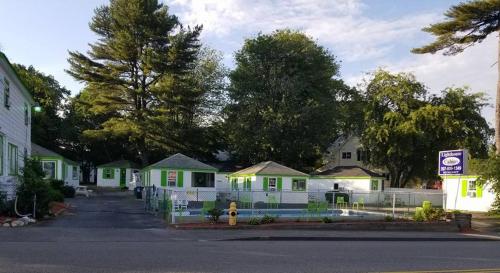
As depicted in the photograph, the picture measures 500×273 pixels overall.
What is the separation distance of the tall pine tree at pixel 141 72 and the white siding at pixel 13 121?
28583 mm

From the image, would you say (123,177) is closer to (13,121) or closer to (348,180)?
(348,180)

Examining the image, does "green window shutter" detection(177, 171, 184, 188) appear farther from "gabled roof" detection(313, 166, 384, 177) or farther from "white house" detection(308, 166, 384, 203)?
"gabled roof" detection(313, 166, 384, 177)

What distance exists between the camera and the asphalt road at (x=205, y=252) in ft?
36.6

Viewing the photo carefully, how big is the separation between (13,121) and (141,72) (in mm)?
37731

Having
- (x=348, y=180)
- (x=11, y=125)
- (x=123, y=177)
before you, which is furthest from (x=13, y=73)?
(x=123, y=177)

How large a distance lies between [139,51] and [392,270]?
54.4m

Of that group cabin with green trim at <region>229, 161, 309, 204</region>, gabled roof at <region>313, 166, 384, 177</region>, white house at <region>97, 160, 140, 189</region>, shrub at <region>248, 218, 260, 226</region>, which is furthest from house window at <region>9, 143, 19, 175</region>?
white house at <region>97, 160, 140, 189</region>

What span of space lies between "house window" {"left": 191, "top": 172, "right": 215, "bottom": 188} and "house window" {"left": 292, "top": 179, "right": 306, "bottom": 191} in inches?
271

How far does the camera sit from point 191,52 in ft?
202

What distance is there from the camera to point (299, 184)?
47.3m

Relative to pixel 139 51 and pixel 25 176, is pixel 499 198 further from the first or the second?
pixel 139 51

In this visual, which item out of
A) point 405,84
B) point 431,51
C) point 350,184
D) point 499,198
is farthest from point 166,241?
point 405,84

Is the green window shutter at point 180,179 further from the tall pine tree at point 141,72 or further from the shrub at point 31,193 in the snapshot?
the shrub at point 31,193

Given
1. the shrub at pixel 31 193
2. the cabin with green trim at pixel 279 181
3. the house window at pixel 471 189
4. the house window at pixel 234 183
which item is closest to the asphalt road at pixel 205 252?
the shrub at pixel 31 193
